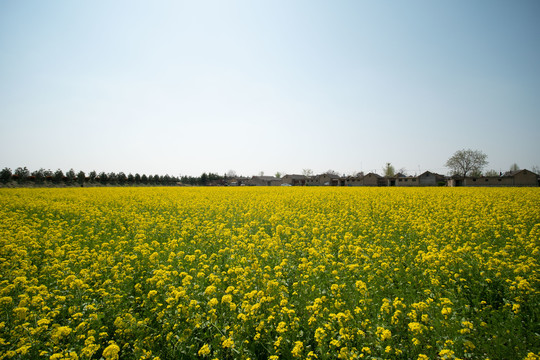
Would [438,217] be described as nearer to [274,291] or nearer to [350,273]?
[350,273]

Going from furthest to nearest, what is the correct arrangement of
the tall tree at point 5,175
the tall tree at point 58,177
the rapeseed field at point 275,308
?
the tall tree at point 58,177, the tall tree at point 5,175, the rapeseed field at point 275,308

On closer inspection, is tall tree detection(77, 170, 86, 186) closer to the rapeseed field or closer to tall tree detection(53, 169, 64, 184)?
tall tree detection(53, 169, 64, 184)

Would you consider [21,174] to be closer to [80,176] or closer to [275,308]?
[80,176]

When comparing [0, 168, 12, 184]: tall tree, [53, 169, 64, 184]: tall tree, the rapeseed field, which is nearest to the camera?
the rapeseed field

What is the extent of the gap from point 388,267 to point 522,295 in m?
2.32

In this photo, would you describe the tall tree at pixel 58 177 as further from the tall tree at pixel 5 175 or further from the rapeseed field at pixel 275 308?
the rapeseed field at pixel 275 308

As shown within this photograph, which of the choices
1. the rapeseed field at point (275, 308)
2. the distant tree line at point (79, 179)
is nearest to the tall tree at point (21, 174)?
the distant tree line at point (79, 179)

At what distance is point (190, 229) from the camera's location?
1009cm

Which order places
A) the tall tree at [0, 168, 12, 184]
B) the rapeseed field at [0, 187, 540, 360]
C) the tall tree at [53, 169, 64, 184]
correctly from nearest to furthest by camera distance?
the rapeseed field at [0, 187, 540, 360] → the tall tree at [0, 168, 12, 184] → the tall tree at [53, 169, 64, 184]

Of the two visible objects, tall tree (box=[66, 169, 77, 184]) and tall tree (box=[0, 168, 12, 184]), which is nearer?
tall tree (box=[0, 168, 12, 184])

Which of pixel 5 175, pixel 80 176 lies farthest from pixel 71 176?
pixel 5 175

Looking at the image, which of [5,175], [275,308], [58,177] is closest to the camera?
[275,308]

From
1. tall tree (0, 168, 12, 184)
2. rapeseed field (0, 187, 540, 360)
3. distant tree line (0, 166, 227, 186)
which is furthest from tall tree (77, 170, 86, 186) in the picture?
rapeseed field (0, 187, 540, 360)

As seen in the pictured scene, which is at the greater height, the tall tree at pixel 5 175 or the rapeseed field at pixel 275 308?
the tall tree at pixel 5 175
